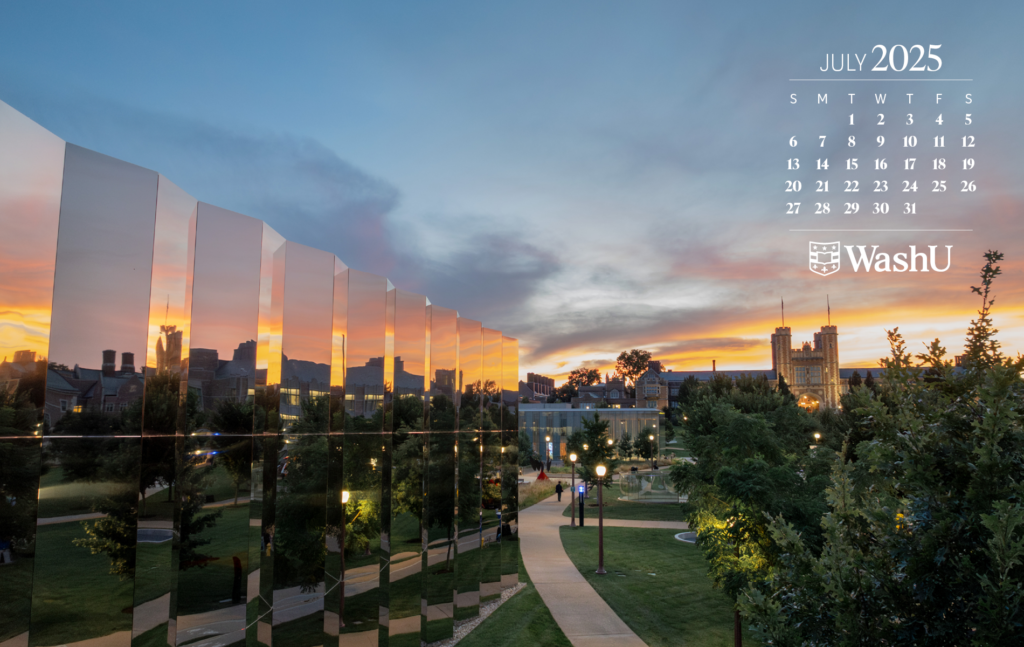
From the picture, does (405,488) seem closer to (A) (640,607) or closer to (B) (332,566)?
(B) (332,566)

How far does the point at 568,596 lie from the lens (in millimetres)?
16625

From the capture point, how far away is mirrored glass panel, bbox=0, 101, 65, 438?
14.5 feet

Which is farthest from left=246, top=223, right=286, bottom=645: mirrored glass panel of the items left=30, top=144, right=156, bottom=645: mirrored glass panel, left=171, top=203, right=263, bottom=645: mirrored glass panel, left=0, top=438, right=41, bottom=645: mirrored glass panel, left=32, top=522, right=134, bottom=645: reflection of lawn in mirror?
left=0, top=438, right=41, bottom=645: mirrored glass panel

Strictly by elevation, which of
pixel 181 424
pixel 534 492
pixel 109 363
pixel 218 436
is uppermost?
pixel 109 363

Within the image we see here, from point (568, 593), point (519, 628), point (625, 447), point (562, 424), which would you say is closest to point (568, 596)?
point (568, 593)

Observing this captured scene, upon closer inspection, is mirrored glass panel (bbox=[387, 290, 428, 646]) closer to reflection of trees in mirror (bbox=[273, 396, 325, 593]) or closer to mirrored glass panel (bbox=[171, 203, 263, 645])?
reflection of trees in mirror (bbox=[273, 396, 325, 593])

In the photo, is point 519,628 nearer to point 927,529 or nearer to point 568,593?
point 568,593

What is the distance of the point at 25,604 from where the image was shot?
4.51m

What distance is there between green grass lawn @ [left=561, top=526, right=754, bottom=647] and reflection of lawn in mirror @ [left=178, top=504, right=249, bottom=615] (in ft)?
25.6

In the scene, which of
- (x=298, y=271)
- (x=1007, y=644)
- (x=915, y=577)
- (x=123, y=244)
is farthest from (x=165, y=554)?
(x=1007, y=644)

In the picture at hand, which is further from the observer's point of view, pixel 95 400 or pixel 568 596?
pixel 568 596

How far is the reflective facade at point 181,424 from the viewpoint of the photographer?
4.61 meters

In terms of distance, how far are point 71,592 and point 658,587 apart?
16.3 metres

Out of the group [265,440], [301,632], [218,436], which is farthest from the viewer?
[301,632]
